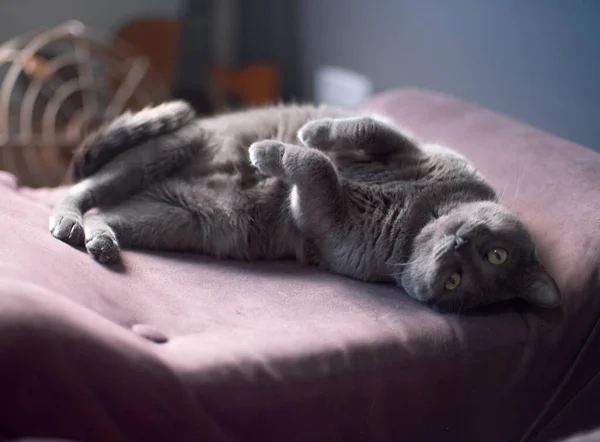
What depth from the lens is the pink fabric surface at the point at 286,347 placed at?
89 cm

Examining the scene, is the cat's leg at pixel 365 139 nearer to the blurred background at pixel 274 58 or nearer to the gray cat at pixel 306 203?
the gray cat at pixel 306 203

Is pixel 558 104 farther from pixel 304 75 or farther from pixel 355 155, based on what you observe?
pixel 304 75

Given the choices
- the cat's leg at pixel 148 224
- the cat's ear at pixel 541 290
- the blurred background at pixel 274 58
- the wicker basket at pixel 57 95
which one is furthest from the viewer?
the wicker basket at pixel 57 95

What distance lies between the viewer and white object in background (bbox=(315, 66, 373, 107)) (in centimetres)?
293

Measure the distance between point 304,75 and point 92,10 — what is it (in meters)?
1.21

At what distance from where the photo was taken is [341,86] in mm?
3096

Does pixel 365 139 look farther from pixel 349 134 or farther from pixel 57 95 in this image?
pixel 57 95

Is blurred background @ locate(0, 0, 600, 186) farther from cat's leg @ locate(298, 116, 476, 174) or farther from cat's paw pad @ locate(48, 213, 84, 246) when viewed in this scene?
cat's paw pad @ locate(48, 213, 84, 246)

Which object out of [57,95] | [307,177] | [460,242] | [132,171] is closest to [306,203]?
[307,177]

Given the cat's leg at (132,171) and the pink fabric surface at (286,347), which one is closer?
the pink fabric surface at (286,347)

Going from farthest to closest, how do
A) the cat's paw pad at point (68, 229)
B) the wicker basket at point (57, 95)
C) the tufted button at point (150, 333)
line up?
the wicker basket at point (57, 95) < the cat's paw pad at point (68, 229) < the tufted button at point (150, 333)

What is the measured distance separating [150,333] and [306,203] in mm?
511

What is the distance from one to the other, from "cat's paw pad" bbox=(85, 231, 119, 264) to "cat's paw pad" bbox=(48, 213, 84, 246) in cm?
3

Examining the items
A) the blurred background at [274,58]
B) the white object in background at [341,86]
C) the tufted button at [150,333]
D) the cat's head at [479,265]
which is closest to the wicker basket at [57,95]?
the blurred background at [274,58]
